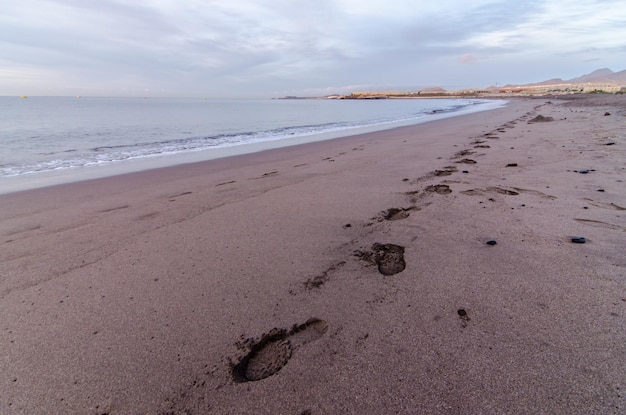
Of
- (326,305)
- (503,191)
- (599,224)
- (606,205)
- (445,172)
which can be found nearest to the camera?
(326,305)

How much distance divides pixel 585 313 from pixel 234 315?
221 centimetres

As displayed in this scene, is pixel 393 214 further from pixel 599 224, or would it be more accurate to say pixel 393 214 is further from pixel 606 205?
pixel 606 205

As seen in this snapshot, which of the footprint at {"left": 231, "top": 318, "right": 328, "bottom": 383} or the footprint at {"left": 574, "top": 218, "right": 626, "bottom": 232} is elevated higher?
the footprint at {"left": 574, "top": 218, "right": 626, "bottom": 232}

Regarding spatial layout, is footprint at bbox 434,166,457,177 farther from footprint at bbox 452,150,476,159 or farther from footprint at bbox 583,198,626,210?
footprint at bbox 583,198,626,210

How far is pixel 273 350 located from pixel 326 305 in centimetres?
50

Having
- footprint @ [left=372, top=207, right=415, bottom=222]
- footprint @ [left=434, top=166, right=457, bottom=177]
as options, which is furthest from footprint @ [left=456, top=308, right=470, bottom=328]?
footprint @ [left=434, top=166, right=457, bottom=177]

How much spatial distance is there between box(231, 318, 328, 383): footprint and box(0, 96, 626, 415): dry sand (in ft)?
0.03

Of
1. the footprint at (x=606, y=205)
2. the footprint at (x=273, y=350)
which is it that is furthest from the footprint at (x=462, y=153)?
the footprint at (x=273, y=350)

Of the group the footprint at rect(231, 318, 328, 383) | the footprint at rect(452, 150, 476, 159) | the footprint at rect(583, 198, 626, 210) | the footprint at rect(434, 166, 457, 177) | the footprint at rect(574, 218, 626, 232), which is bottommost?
the footprint at rect(231, 318, 328, 383)

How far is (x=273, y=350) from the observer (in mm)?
1783

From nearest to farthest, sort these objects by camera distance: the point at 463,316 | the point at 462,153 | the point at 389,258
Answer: the point at 463,316
the point at 389,258
the point at 462,153

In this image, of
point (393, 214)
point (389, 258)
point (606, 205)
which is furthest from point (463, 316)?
point (606, 205)

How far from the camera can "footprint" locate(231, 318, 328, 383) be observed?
1639 millimetres

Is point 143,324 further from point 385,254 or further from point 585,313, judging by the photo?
point 585,313
